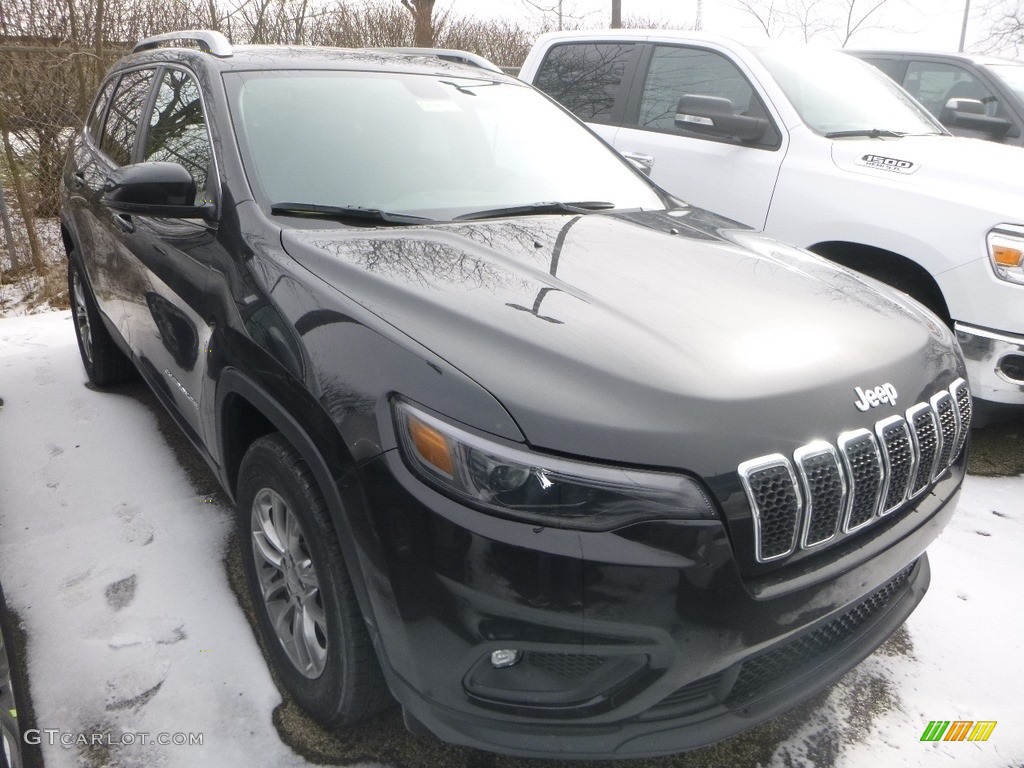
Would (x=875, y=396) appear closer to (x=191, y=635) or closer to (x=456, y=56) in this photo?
(x=191, y=635)

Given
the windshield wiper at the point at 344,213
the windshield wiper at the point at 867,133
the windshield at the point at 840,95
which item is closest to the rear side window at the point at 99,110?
the windshield wiper at the point at 344,213

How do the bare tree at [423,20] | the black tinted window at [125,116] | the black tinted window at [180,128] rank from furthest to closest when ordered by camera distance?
1. the bare tree at [423,20]
2. the black tinted window at [125,116]
3. the black tinted window at [180,128]

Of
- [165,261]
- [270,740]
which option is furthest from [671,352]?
[165,261]

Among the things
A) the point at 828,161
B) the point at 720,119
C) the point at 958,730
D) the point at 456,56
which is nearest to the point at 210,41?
the point at 456,56

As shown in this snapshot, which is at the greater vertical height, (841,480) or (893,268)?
(841,480)

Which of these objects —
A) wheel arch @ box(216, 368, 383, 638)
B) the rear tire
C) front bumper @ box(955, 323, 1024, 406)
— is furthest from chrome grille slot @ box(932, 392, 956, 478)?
the rear tire

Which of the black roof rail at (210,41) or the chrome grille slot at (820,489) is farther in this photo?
the black roof rail at (210,41)

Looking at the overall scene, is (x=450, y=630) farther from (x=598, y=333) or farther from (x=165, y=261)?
(x=165, y=261)

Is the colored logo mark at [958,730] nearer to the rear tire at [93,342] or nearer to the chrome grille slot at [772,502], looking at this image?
the chrome grille slot at [772,502]

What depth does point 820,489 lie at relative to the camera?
62.3 inches

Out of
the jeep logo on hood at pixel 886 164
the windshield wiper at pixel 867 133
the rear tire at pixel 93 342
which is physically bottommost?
the rear tire at pixel 93 342

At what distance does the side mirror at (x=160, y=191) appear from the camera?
2.34 m

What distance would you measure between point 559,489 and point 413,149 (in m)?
1.62

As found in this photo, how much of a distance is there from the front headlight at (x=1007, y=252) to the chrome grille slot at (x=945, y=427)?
1.81 metres
